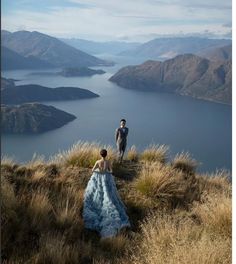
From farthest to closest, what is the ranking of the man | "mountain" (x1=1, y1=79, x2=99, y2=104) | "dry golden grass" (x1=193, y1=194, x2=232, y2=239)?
"mountain" (x1=1, y1=79, x2=99, y2=104), the man, "dry golden grass" (x1=193, y1=194, x2=232, y2=239)

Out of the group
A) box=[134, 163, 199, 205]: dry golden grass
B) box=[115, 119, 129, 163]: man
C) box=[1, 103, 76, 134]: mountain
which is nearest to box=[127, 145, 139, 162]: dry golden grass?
box=[115, 119, 129, 163]: man

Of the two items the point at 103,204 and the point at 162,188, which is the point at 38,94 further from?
the point at 103,204

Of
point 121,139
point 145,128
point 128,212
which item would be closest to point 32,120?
point 145,128

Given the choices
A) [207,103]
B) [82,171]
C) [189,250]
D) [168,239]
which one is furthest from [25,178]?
[207,103]

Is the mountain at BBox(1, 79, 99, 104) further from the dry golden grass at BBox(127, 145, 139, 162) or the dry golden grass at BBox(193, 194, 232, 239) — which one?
the dry golden grass at BBox(193, 194, 232, 239)

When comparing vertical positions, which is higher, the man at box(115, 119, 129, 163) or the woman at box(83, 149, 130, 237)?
the man at box(115, 119, 129, 163)

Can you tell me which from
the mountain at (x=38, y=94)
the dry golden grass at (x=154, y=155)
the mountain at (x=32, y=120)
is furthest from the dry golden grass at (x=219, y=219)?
the mountain at (x=38, y=94)

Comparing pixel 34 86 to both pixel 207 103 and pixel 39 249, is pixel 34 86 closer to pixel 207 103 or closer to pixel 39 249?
pixel 207 103
